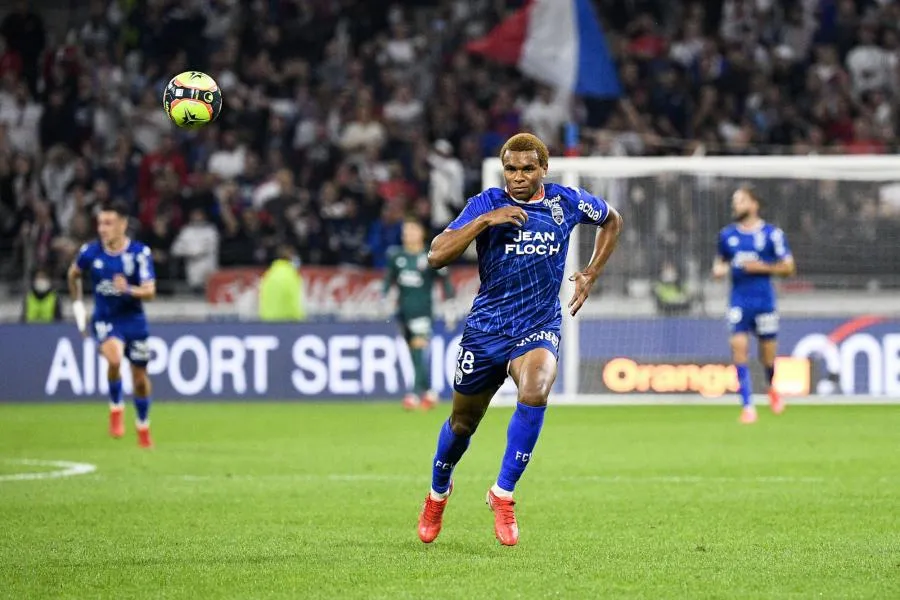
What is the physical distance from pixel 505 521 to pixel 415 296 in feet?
40.5

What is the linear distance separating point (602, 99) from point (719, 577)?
19584 mm

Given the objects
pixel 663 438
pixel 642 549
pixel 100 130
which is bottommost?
pixel 663 438

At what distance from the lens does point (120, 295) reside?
15.7 m

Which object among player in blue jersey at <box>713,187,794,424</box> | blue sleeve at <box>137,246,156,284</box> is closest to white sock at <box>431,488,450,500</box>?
blue sleeve at <box>137,246,156,284</box>

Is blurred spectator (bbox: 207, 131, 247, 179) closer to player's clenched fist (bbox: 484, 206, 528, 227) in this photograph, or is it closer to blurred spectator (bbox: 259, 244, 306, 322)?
blurred spectator (bbox: 259, 244, 306, 322)

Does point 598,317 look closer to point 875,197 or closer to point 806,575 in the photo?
point 875,197

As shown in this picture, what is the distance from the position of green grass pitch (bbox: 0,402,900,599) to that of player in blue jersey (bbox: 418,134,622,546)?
0.44m

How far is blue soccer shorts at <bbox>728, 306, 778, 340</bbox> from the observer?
1816 centimetres

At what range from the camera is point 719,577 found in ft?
24.5

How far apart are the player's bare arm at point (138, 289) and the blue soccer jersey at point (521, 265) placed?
23.9ft

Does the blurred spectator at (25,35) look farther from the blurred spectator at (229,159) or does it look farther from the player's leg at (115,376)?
the player's leg at (115,376)

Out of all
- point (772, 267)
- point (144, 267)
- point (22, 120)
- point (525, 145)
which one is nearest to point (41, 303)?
point (22, 120)

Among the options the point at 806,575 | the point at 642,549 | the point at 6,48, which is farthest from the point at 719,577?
the point at 6,48

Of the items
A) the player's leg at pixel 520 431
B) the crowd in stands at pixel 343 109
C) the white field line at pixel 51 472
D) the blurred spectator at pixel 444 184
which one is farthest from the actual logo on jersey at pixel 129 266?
the blurred spectator at pixel 444 184
